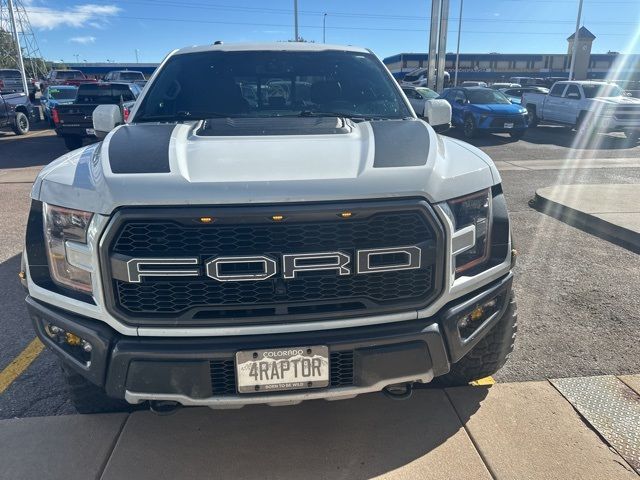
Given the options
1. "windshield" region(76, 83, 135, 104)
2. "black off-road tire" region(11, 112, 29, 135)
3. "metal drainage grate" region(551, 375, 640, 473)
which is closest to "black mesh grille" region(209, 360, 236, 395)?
"metal drainage grate" region(551, 375, 640, 473)

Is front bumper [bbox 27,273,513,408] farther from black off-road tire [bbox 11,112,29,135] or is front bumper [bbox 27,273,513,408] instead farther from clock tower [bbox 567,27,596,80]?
clock tower [bbox 567,27,596,80]

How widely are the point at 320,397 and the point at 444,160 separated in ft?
3.88

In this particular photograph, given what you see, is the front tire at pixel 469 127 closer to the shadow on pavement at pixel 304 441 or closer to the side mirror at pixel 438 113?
the side mirror at pixel 438 113

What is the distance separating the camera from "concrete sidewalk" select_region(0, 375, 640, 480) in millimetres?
2385

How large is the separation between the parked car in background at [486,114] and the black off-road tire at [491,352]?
13.5 m

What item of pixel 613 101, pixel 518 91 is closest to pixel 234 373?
pixel 613 101

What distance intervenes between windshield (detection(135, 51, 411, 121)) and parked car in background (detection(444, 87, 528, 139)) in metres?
12.3

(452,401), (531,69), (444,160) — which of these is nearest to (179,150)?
(444,160)

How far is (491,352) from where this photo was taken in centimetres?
269

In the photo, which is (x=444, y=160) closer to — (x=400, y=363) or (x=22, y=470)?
(x=400, y=363)

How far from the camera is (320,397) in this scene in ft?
6.98

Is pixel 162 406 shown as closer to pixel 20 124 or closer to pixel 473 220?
pixel 473 220

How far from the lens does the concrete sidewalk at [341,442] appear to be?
2.38 metres

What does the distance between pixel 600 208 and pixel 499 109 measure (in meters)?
9.39
